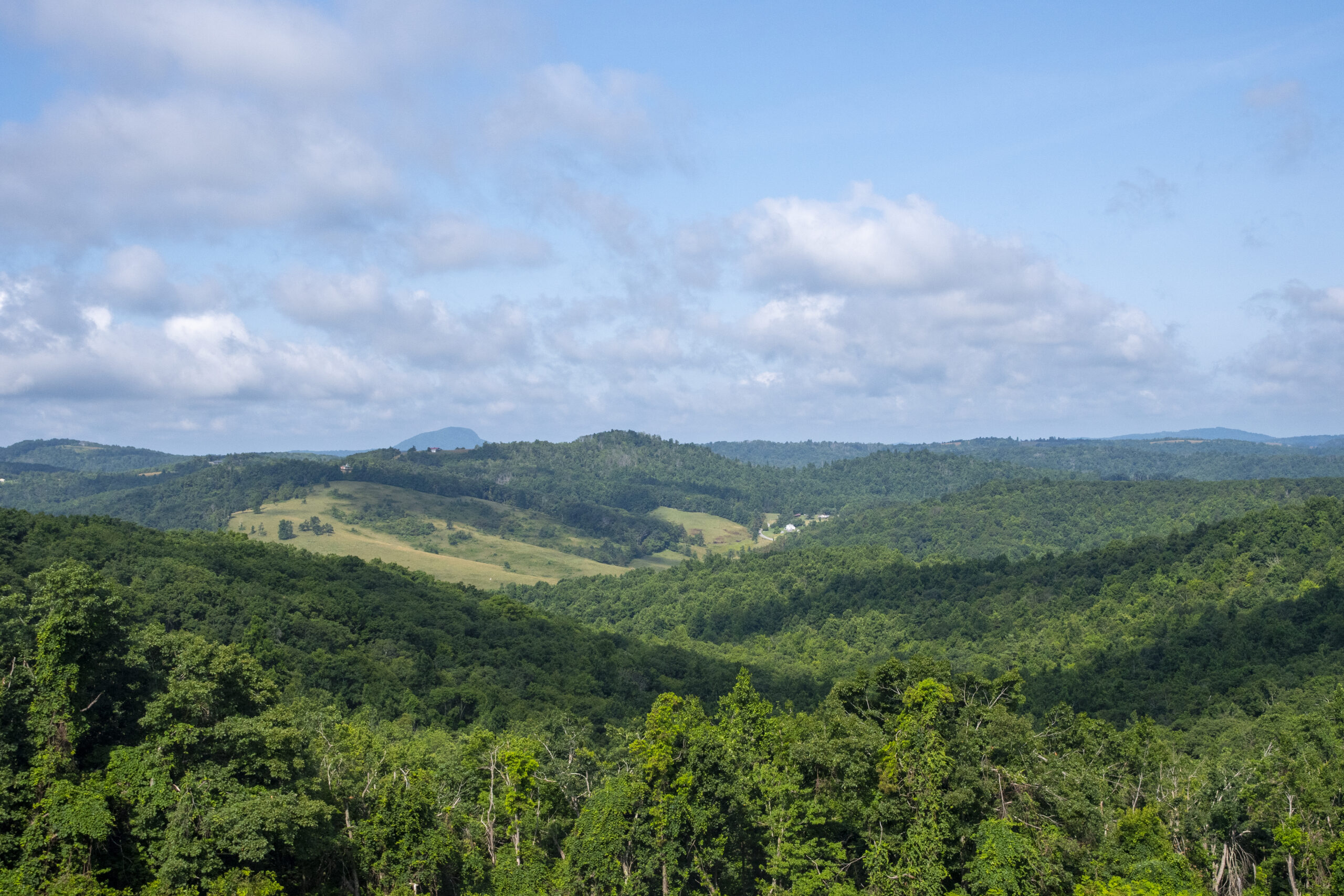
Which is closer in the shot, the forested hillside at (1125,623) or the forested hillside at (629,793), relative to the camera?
the forested hillside at (629,793)

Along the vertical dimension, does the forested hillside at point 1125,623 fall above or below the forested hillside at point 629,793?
below

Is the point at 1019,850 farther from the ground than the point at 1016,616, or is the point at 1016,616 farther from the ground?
the point at 1019,850

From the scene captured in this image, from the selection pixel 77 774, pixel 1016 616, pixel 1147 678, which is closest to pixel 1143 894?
pixel 77 774

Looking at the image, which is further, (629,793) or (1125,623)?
(1125,623)

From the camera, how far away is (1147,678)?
333 ft

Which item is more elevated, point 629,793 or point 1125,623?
point 629,793

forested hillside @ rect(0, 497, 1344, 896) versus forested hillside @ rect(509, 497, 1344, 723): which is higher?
forested hillside @ rect(0, 497, 1344, 896)

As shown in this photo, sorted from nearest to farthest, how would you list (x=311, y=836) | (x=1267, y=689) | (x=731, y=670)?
(x=311, y=836), (x=1267, y=689), (x=731, y=670)

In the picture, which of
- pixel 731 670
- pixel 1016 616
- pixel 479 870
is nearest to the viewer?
pixel 479 870

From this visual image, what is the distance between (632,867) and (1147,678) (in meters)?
85.3

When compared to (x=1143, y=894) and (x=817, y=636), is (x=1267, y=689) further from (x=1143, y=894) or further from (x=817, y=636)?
(x=817, y=636)

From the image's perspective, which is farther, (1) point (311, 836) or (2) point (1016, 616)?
(2) point (1016, 616)

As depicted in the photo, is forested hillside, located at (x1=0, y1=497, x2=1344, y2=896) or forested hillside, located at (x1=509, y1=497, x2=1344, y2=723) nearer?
forested hillside, located at (x1=0, y1=497, x2=1344, y2=896)

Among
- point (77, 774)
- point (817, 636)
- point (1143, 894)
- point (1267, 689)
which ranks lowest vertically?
point (817, 636)
